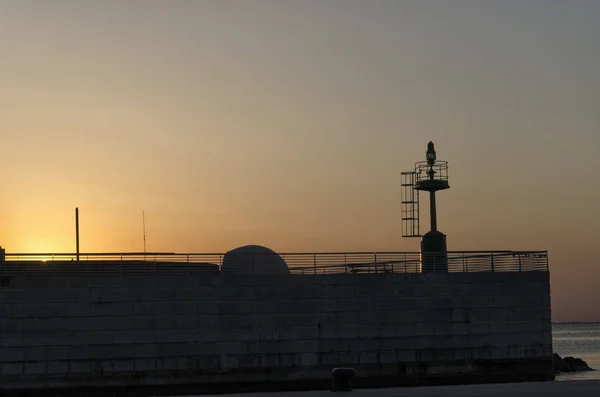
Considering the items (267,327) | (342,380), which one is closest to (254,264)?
(267,327)

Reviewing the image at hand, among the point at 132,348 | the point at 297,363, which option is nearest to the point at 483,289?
the point at 297,363

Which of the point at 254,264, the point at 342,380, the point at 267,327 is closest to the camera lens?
the point at 342,380

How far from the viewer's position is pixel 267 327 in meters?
44.2

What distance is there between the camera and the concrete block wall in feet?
137

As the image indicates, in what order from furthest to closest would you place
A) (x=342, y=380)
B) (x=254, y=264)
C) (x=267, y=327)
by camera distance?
(x=254, y=264), (x=267, y=327), (x=342, y=380)

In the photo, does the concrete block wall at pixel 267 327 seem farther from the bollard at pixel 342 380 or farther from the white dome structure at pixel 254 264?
the bollard at pixel 342 380

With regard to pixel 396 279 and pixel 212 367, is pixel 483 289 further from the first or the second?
pixel 212 367

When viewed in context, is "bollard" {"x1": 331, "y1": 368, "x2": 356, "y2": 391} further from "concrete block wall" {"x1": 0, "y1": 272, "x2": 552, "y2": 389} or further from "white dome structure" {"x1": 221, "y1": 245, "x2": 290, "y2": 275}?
"white dome structure" {"x1": 221, "y1": 245, "x2": 290, "y2": 275}

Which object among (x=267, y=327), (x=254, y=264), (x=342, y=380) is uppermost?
(x=254, y=264)

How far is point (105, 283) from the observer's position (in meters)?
42.5

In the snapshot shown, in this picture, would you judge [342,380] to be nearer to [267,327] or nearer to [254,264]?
[267,327]

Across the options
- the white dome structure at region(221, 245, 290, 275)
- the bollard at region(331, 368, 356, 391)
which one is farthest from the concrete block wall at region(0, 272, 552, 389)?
the bollard at region(331, 368, 356, 391)

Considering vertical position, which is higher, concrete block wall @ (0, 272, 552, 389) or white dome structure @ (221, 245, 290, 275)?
white dome structure @ (221, 245, 290, 275)

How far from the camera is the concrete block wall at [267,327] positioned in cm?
4181
